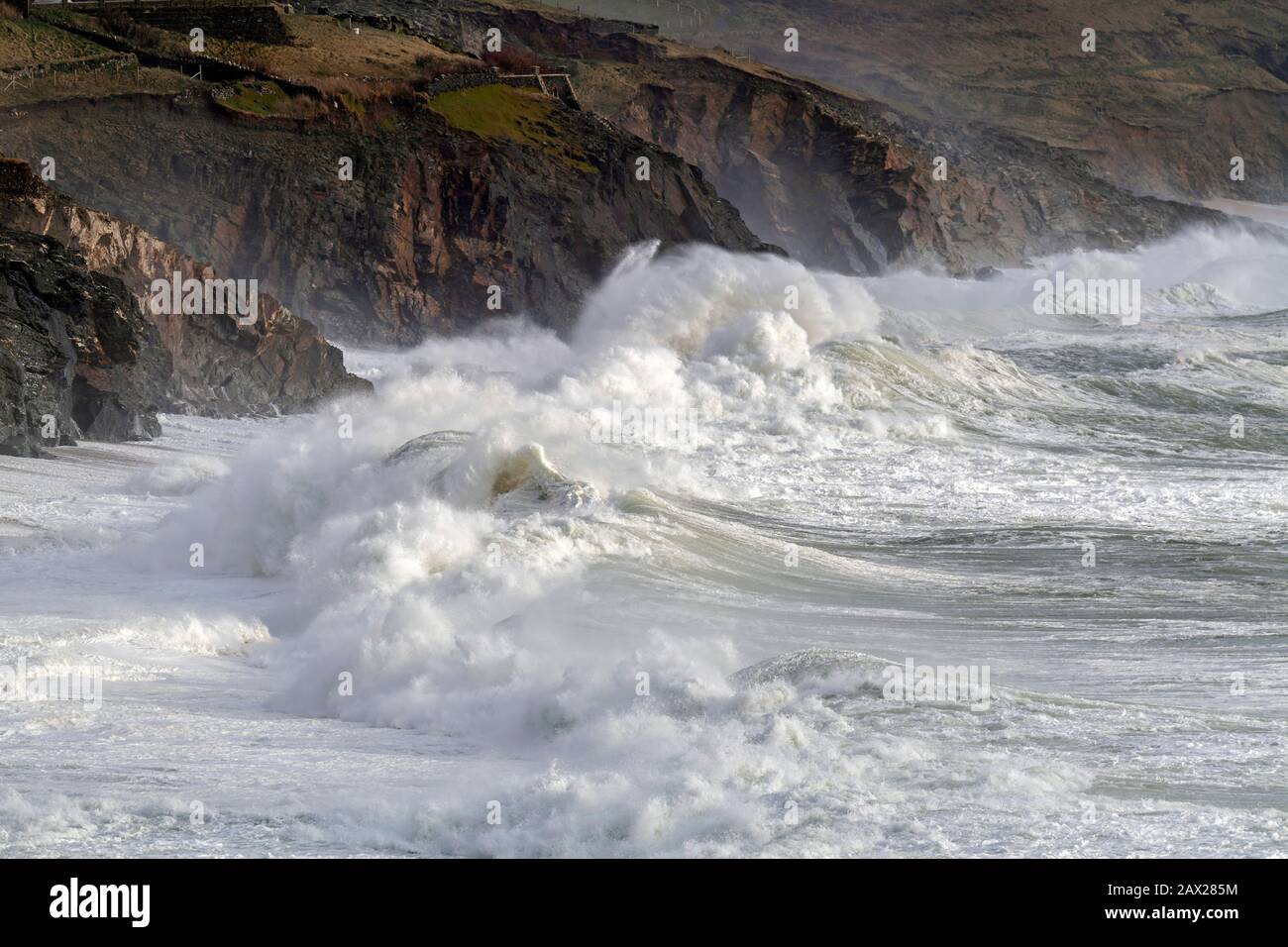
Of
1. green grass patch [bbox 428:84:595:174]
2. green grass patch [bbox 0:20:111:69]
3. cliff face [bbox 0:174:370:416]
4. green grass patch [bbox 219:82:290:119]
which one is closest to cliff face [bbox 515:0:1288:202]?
green grass patch [bbox 428:84:595:174]

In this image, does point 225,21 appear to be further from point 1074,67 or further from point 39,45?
point 1074,67

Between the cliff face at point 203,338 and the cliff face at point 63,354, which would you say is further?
the cliff face at point 203,338

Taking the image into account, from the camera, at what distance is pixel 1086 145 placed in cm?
Result: 12531

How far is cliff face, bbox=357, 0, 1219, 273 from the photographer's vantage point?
73.2 meters

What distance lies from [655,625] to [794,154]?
6512cm

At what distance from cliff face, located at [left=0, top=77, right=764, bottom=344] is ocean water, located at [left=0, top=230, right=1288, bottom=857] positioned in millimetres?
14635

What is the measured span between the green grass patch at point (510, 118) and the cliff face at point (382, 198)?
0.08m

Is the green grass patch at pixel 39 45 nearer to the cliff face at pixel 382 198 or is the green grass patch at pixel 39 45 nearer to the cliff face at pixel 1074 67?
the cliff face at pixel 382 198

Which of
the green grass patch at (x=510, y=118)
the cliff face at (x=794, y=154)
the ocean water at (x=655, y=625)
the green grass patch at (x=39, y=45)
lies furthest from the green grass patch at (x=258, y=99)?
the cliff face at (x=794, y=154)

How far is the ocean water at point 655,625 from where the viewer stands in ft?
26.8

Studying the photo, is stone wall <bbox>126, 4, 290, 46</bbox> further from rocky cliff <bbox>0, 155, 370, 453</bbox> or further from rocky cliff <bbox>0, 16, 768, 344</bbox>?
rocky cliff <bbox>0, 155, 370, 453</bbox>

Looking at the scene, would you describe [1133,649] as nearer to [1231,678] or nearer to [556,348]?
[1231,678]

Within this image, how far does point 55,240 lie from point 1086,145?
111m

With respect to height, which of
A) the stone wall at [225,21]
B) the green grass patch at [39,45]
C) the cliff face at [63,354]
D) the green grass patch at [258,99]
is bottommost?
the cliff face at [63,354]
